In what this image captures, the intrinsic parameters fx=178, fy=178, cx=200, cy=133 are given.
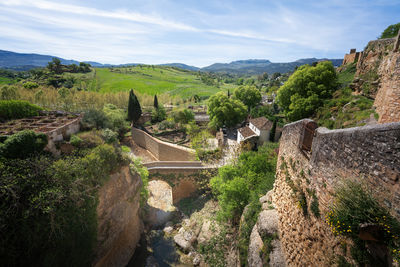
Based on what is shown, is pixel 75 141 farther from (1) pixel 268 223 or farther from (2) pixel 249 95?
(2) pixel 249 95

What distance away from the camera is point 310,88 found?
76.2ft

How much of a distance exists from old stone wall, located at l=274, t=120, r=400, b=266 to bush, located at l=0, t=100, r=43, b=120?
82.2 feet

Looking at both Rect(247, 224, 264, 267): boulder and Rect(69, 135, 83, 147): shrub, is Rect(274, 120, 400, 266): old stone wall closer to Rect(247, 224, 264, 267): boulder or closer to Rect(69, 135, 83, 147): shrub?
Rect(247, 224, 264, 267): boulder

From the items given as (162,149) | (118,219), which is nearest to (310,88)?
(162,149)

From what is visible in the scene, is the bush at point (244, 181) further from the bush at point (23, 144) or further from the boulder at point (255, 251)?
the bush at point (23, 144)

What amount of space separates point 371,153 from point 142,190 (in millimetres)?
17464

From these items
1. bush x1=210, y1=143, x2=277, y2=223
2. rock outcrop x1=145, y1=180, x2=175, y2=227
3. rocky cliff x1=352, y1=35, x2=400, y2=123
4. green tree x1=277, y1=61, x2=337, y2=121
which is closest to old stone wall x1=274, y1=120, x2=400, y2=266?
bush x1=210, y1=143, x2=277, y2=223

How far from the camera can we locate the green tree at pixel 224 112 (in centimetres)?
3157

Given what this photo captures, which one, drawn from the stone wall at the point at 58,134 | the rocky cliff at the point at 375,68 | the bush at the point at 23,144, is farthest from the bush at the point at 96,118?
the rocky cliff at the point at 375,68

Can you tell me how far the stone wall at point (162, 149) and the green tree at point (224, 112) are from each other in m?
9.83

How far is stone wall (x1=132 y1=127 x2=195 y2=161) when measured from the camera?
24.1 metres

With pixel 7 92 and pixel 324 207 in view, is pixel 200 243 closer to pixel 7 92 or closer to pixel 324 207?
pixel 324 207

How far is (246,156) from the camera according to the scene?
16422mm

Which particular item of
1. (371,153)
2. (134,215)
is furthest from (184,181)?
(371,153)
